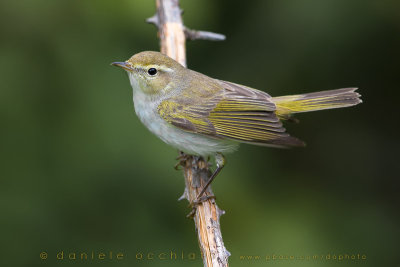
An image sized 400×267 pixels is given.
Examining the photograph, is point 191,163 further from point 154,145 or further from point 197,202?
point 197,202

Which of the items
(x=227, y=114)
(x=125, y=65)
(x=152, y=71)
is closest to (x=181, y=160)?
(x=227, y=114)

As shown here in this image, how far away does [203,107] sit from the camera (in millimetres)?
3385

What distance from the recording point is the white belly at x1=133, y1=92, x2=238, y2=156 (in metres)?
3.24

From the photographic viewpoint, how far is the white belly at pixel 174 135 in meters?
3.24

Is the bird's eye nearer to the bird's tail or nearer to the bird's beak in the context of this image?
the bird's beak

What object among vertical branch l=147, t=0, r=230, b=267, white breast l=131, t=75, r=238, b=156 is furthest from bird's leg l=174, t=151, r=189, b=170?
white breast l=131, t=75, r=238, b=156

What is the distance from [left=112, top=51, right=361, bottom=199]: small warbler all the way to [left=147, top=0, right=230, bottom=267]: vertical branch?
13 cm

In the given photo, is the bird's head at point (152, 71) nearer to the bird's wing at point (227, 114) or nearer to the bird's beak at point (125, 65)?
the bird's beak at point (125, 65)

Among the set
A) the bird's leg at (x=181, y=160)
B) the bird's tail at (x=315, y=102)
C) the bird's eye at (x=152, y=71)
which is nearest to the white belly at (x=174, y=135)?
the bird's eye at (x=152, y=71)

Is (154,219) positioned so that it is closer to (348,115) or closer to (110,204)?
(110,204)

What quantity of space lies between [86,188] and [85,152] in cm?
26

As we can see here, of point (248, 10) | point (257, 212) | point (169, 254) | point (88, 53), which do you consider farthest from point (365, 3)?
point (169, 254)

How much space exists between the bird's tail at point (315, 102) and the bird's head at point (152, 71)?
0.75 metres

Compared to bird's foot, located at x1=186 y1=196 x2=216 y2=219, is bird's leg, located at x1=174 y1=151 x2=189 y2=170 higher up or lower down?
higher up
